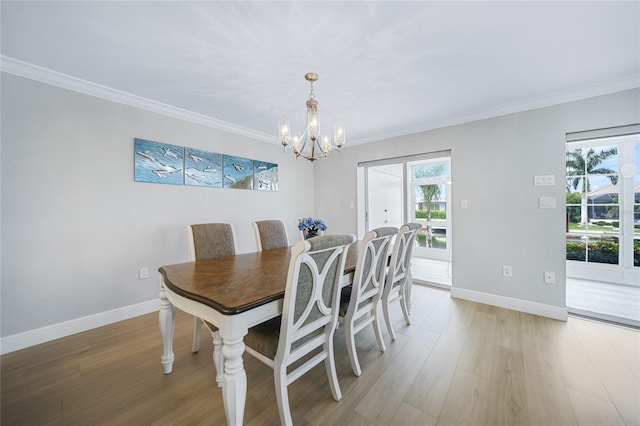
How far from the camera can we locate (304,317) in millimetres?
1225

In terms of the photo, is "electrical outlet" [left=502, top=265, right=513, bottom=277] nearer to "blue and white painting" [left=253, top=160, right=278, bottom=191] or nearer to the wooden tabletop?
the wooden tabletop

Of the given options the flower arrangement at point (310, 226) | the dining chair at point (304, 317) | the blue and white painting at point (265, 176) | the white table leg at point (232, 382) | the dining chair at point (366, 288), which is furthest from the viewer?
the blue and white painting at point (265, 176)

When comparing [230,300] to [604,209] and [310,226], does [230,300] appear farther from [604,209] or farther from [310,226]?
[604,209]

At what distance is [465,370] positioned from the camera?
1.66 meters

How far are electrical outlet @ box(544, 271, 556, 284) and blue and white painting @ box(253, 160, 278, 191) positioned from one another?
3637 mm

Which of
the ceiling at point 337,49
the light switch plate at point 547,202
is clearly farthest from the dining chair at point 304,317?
the light switch plate at point 547,202

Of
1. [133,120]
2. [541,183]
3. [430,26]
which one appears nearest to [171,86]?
[133,120]

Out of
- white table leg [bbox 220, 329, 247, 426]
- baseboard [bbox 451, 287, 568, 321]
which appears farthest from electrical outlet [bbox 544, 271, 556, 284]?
white table leg [bbox 220, 329, 247, 426]

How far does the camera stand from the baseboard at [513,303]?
2426mm

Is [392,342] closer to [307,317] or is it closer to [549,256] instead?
[307,317]

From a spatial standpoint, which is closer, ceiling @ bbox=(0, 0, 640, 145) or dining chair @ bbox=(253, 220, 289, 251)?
ceiling @ bbox=(0, 0, 640, 145)

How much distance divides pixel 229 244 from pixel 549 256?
3327 millimetres

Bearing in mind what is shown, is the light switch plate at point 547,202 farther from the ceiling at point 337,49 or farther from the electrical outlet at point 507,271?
the ceiling at point 337,49

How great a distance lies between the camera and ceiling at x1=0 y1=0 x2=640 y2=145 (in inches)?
55.6
